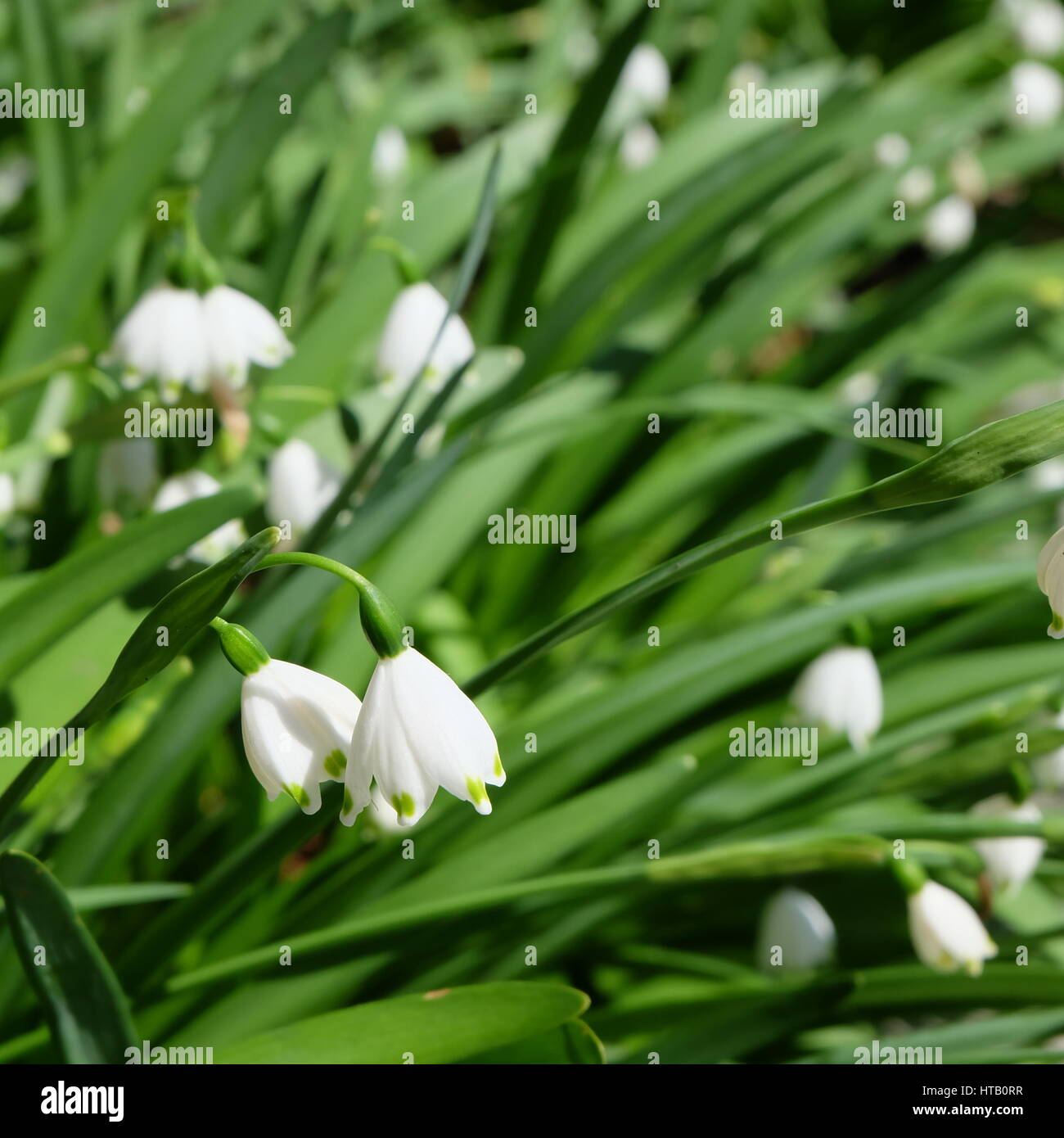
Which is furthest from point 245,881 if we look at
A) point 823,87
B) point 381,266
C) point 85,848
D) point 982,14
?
point 982,14

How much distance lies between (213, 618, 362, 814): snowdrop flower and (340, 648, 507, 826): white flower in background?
0.12 feet

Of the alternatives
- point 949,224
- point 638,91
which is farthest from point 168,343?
point 949,224

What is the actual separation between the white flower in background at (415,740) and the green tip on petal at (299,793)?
0.15 ft

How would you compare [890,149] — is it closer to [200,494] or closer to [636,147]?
[636,147]

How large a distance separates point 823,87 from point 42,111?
4.88ft

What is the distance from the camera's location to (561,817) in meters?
1.23

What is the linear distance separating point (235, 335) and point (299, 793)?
0.57 m

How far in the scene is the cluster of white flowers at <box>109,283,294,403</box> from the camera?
1185mm

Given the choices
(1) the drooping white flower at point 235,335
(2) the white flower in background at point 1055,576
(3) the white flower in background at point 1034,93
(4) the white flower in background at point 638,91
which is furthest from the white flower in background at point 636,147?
(2) the white flower in background at point 1055,576

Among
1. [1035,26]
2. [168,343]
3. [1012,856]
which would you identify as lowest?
[1012,856]

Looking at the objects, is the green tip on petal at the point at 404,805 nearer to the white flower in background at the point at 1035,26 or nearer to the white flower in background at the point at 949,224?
the white flower in background at the point at 949,224

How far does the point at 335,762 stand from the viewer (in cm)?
81

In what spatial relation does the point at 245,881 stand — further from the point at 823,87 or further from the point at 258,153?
the point at 823,87

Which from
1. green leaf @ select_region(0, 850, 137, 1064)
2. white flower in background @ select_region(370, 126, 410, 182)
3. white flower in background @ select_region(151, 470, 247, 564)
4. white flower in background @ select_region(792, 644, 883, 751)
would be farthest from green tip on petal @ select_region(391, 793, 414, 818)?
white flower in background @ select_region(370, 126, 410, 182)
